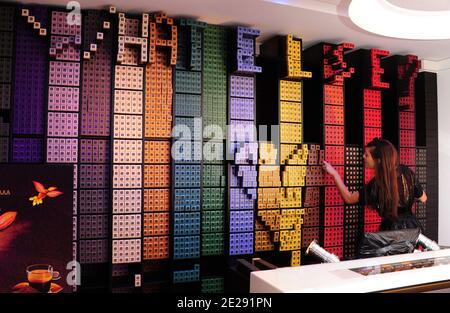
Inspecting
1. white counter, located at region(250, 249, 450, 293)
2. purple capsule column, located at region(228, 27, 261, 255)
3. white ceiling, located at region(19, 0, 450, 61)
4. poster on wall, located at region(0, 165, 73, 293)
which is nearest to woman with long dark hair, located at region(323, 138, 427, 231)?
purple capsule column, located at region(228, 27, 261, 255)

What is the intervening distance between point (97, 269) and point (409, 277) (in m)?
3.28

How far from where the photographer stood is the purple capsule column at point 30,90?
11.7ft

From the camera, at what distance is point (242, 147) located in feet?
13.9

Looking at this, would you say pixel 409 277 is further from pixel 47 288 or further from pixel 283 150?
pixel 283 150

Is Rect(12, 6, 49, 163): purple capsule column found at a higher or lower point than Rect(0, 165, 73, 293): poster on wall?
higher

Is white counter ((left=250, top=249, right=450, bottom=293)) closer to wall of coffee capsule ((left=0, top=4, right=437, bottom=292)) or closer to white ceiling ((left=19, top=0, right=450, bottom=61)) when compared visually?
wall of coffee capsule ((left=0, top=4, right=437, bottom=292))

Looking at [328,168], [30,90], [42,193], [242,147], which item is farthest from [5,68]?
[328,168]

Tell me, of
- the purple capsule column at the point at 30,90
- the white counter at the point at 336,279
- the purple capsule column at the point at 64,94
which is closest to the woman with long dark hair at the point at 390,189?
the white counter at the point at 336,279

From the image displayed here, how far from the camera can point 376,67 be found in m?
4.96

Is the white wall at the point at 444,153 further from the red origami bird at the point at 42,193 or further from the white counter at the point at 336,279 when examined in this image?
the red origami bird at the point at 42,193

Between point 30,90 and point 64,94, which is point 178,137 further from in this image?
point 30,90

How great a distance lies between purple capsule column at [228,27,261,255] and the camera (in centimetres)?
420

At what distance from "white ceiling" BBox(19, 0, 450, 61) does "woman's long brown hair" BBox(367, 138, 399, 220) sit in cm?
153

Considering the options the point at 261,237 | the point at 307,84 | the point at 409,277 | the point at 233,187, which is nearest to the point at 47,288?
the point at 233,187
